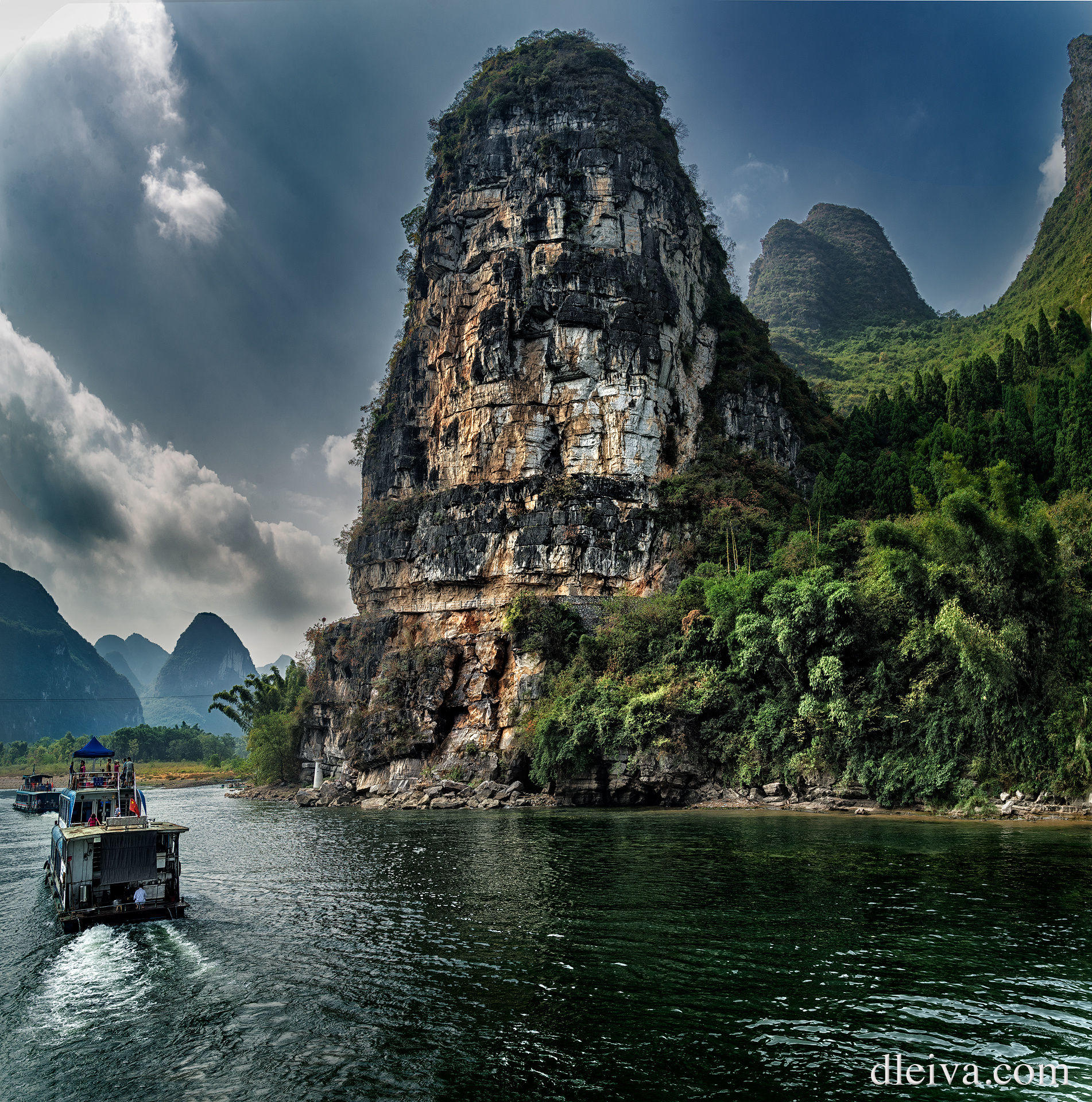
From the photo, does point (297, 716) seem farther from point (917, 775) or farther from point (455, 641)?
point (917, 775)

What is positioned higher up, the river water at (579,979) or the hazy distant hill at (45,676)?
the hazy distant hill at (45,676)

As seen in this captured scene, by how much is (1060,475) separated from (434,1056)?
133 feet

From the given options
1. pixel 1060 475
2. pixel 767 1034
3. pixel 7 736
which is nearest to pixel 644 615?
pixel 1060 475

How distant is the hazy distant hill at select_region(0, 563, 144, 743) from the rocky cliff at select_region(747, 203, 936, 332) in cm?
15919

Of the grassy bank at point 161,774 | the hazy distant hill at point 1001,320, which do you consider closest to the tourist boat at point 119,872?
the grassy bank at point 161,774

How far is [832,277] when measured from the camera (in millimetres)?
124250

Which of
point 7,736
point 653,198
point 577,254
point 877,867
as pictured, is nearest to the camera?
point 877,867

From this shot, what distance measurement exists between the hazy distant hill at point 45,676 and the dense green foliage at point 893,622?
140634 mm

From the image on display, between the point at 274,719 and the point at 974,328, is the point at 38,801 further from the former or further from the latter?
the point at 974,328

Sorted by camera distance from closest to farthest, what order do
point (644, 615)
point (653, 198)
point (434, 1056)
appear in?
point (434, 1056) < point (644, 615) < point (653, 198)

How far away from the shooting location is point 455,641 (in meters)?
50.3

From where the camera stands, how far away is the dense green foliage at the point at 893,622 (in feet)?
88.9

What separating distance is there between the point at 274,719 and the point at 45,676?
126 metres

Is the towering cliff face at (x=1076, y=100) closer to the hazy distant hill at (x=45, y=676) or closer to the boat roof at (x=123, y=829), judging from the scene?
the boat roof at (x=123, y=829)
